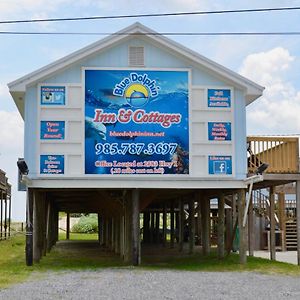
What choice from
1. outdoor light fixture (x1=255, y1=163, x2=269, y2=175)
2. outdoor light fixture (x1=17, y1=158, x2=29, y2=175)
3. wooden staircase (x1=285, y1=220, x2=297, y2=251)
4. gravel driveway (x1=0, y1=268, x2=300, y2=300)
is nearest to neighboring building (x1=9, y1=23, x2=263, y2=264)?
outdoor light fixture (x1=17, y1=158, x2=29, y2=175)

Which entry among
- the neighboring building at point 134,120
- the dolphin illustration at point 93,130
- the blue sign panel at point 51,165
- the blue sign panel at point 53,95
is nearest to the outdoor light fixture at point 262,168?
the neighboring building at point 134,120

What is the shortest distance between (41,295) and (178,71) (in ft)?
33.1

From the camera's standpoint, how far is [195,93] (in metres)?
21.4

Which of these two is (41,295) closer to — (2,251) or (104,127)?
(104,127)

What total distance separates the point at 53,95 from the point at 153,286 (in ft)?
26.8

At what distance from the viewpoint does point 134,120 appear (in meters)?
21.0

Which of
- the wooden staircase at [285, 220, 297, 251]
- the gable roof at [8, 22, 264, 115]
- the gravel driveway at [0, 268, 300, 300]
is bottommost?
the gravel driveway at [0, 268, 300, 300]

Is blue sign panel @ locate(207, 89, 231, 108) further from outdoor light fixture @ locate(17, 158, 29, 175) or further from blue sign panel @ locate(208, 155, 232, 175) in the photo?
outdoor light fixture @ locate(17, 158, 29, 175)

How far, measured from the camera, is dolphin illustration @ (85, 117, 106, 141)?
20828mm

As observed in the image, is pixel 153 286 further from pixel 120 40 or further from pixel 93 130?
pixel 120 40

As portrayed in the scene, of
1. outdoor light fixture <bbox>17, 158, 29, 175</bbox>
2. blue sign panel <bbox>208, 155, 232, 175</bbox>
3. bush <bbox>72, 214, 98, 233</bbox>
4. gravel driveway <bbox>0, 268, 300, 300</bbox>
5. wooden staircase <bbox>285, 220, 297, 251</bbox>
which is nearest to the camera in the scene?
gravel driveway <bbox>0, 268, 300, 300</bbox>

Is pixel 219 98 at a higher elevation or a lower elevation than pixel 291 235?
higher

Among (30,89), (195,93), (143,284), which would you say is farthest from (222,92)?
(143,284)

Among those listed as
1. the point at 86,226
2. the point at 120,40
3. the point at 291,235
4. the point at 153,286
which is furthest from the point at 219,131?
the point at 86,226
